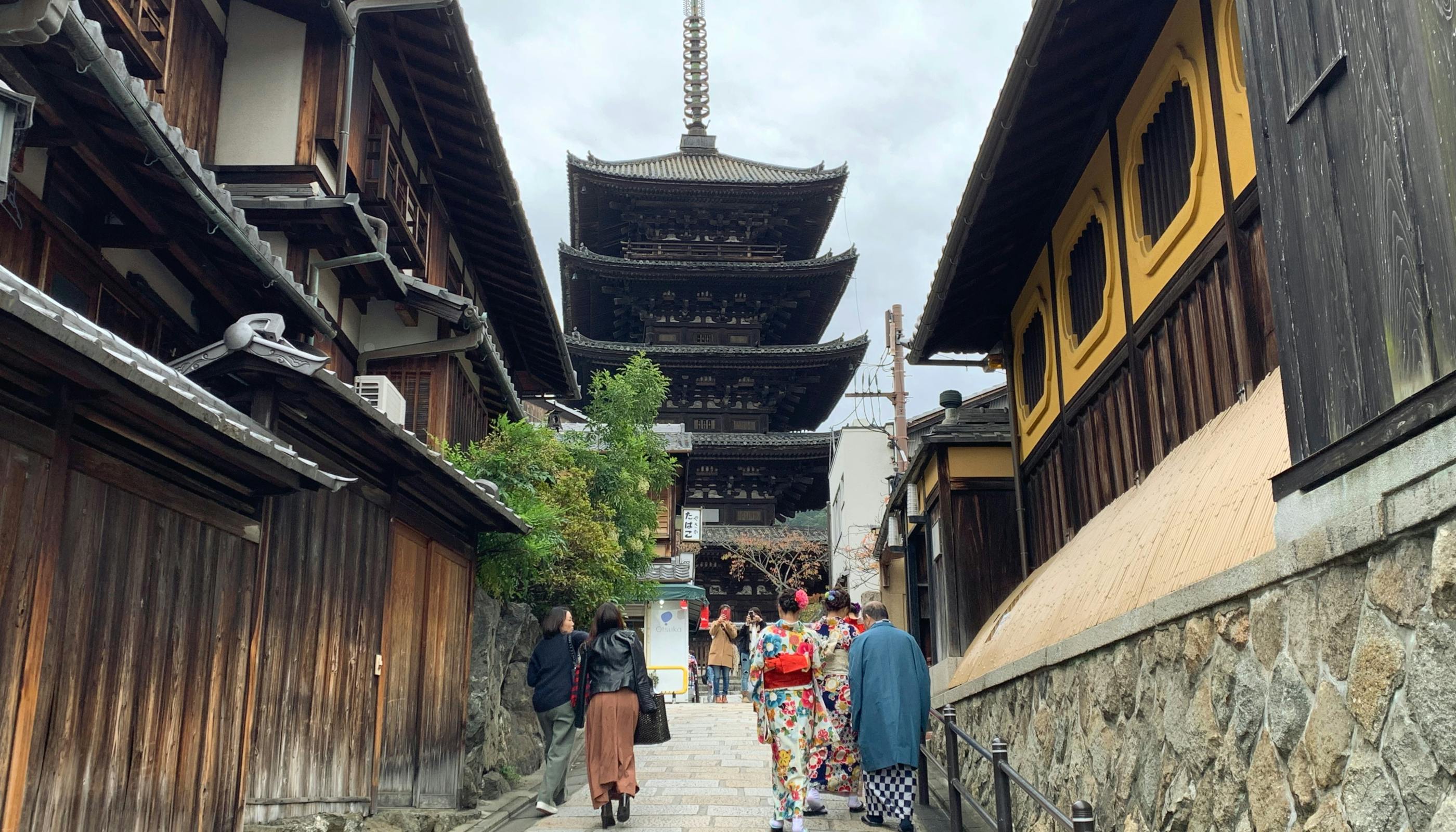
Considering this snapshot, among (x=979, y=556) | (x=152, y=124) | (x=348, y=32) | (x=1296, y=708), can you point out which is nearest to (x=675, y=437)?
(x=979, y=556)

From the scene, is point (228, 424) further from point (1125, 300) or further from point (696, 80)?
point (696, 80)

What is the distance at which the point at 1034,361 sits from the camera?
11719mm

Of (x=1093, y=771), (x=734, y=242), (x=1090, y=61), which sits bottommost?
(x=1093, y=771)

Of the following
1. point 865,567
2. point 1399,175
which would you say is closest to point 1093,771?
point 1399,175

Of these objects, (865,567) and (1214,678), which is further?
(865,567)

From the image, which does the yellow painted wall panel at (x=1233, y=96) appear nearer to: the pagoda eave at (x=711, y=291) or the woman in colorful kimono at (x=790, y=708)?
the woman in colorful kimono at (x=790, y=708)

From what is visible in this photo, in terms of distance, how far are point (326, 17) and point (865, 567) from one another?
80.0 ft

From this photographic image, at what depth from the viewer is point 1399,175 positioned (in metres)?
3.58

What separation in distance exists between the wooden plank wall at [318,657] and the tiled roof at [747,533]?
28.2 metres

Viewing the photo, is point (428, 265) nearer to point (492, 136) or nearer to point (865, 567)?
point (492, 136)

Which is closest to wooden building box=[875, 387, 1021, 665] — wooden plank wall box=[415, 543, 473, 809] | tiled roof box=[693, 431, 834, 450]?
wooden plank wall box=[415, 543, 473, 809]

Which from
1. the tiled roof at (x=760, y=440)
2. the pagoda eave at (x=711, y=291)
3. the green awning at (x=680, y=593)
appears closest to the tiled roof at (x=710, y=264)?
the pagoda eave at (x=711, y=291)

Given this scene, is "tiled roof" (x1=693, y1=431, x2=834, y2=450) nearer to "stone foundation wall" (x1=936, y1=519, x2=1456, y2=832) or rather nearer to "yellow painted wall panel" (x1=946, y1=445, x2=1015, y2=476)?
"yellow painted wall panel" (x1=946, y1=445, x2=1015, y2=476)

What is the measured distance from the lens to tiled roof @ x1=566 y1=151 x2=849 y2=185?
37.7m
